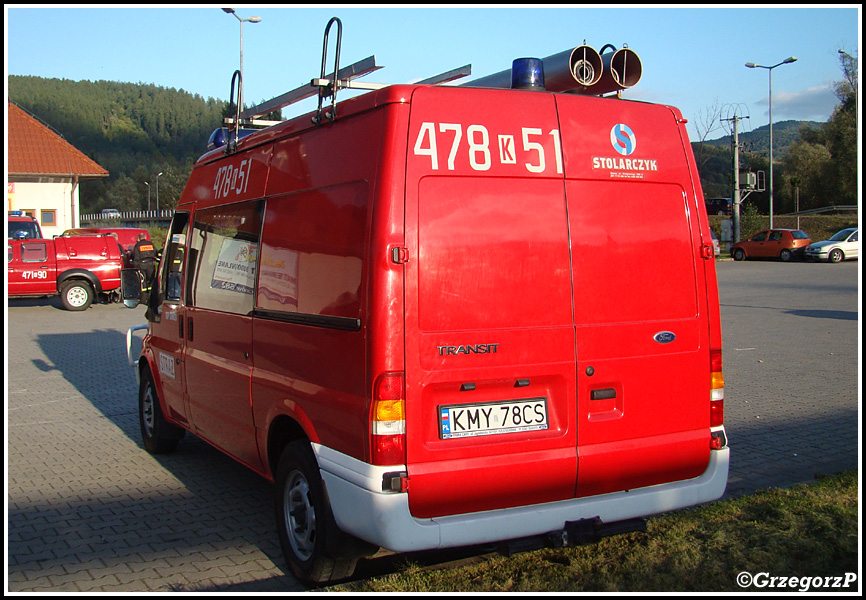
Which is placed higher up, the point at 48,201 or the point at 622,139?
the point at 48,201

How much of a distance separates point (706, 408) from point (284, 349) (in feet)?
7.82

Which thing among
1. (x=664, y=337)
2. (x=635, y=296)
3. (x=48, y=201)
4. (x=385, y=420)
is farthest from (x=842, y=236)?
(x=48, y=201)

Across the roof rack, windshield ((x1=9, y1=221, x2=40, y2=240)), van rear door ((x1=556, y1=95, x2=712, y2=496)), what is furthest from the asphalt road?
windshield ((x1=9, y1=221, x2=40, y2=240))

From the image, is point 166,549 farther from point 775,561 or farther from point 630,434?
point 775,561

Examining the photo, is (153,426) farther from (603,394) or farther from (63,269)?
(63,269)

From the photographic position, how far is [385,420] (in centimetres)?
368

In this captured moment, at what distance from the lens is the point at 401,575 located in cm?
418

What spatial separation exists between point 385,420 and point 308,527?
39.3 inches

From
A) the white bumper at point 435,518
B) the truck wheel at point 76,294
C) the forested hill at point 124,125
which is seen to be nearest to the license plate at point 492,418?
the white bumper at point 435,518

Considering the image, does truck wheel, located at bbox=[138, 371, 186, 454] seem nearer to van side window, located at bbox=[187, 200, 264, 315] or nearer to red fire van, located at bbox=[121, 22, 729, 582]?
van side window, located at bbox=[187, 200, 264, 315]

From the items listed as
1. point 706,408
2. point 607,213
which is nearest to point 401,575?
point 706,408

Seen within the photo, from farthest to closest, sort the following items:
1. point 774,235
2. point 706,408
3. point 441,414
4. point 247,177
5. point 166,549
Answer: point 774,235 < point 247,177 < point 166,549 < point 706,408 < point 441,414

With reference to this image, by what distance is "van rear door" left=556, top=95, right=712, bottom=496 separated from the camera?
13.5ft

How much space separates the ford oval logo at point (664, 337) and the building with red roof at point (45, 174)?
47013mm
